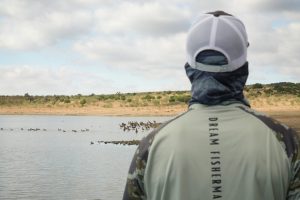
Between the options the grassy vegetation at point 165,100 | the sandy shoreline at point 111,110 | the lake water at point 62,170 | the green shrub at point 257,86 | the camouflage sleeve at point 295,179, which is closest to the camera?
the camouflage sleeve at point 295,179

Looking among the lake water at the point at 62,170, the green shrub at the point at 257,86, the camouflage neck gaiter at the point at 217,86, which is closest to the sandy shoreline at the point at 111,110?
the green shrub at the point at 257,86

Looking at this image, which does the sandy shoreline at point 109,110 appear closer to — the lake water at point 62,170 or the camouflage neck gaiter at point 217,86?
the lake water at point 62,170

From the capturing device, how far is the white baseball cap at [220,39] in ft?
9.11

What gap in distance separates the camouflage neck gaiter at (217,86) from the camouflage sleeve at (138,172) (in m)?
0.29

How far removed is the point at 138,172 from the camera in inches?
111

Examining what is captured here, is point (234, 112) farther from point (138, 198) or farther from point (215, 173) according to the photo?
point (138, 198)

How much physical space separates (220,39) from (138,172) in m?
0.75

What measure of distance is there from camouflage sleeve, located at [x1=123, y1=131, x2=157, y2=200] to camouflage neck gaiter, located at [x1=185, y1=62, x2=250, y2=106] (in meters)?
0.29

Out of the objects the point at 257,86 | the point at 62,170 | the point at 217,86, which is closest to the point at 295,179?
the point at 217,86

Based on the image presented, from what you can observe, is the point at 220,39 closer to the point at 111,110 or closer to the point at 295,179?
the point at 295,179

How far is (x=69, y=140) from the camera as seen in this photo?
1917 inches

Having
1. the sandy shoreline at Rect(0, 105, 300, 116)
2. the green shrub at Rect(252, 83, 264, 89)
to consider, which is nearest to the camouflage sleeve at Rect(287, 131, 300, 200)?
the sandy shoreline at Rect(0, 105, 300, 116)

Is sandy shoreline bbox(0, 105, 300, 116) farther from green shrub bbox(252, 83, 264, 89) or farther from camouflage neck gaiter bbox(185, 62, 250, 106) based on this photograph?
camouflage neck gaiter bbox(185, 62, 250, 106)

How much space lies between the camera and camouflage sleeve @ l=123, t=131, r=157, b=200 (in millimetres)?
2799
